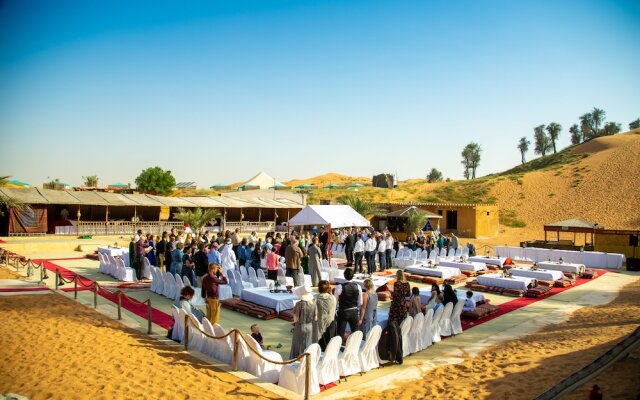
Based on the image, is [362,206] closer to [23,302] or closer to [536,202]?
[23,302]

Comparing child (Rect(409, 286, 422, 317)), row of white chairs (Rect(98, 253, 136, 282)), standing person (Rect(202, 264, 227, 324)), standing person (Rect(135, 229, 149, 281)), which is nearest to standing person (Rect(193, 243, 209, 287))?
standing person (Rect(202, 264, 227, 324))

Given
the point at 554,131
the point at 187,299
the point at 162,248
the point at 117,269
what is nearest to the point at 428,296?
the point at 187,299

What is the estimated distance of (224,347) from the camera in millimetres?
7082


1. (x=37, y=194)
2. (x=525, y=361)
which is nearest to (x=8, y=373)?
(x=525, y=361)

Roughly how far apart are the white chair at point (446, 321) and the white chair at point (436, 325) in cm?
12

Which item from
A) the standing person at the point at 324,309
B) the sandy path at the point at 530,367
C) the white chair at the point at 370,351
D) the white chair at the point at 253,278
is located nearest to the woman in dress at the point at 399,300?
the white chair at the point at 370,351

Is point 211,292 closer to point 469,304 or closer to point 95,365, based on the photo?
point 95,365

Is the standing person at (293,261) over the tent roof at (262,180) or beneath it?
beneath

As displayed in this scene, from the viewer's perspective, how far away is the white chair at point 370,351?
6.80 m

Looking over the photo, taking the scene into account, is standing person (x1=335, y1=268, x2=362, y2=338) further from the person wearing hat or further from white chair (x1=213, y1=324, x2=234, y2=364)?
white chair (x1=213, y1=324, x2=234, y2=364)

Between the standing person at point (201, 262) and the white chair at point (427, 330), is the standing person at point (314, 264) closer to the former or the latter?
the standing person at point (201, 262)

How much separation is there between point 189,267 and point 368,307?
20.4 ft

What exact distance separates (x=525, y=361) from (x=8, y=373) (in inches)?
324

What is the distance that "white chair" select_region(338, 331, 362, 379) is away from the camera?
649cm
